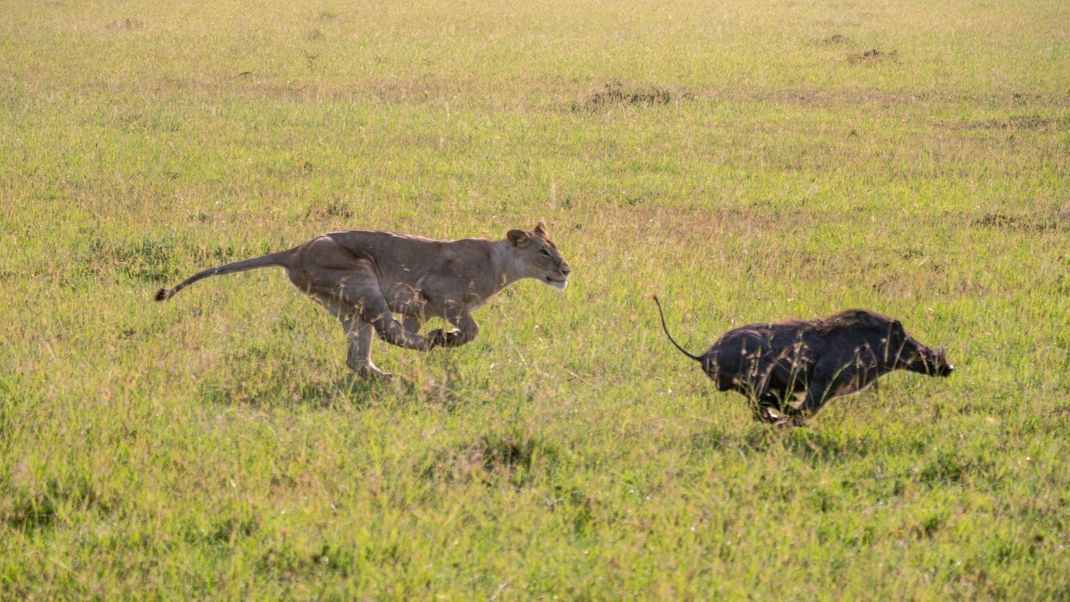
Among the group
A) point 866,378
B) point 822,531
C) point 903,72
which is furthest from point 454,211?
point 903,72

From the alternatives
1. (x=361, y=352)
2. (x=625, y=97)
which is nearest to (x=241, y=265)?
(x=361, y=352)

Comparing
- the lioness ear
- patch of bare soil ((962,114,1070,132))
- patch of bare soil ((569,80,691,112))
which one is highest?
the lioness ear

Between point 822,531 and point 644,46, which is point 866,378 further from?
point 644,46

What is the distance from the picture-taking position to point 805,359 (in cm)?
629

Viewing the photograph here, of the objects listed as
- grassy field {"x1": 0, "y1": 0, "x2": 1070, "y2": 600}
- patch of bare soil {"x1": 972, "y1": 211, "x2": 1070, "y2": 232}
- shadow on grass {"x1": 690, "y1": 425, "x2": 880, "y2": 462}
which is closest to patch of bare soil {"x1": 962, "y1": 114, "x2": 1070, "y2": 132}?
grassy field {"x1": 0, "y1": 0, "x2": 1070, "y2": 600}

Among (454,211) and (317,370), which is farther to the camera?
(454,211)

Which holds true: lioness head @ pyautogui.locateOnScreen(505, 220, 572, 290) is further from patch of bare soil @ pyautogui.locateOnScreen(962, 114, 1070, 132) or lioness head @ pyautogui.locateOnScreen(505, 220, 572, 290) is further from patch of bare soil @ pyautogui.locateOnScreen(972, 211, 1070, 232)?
patch of bare soil @ pyautogui.locateOnScreen(962, 114, 1070, 132)

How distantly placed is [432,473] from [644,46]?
1954 centimetres

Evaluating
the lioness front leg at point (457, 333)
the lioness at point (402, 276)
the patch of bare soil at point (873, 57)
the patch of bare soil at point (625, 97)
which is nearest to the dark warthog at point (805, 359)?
the lioness front leg at point (457, 333)

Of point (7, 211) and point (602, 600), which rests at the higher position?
point (602, 600)

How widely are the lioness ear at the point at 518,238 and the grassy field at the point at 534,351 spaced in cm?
54

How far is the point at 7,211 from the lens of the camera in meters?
11.1

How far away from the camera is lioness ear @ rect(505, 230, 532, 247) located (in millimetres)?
8031

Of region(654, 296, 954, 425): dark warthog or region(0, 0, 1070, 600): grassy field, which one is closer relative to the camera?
region(0, 0, 1070, 600): grassy field
